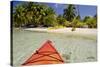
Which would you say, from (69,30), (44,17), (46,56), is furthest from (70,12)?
(46,56)

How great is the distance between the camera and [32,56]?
1.92 meters

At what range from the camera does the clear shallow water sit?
6.16 ft

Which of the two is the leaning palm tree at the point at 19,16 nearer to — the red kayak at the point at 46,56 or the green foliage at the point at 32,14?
the green foliage at the point at 32,14

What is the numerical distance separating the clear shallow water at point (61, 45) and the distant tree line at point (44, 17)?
3.7 inches

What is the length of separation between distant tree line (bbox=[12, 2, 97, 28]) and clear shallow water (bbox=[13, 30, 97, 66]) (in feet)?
0.31

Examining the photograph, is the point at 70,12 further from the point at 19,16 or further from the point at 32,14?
the point at 19,16

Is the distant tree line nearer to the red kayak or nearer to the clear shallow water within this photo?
the clear shallow water

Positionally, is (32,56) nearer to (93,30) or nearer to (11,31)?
(11,31)

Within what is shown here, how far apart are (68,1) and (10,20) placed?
24.9 inches

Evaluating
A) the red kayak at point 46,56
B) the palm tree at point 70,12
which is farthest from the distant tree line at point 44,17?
the red kayak at point 46,56

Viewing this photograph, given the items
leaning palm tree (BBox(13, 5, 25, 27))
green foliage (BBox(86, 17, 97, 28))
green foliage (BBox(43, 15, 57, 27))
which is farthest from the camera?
green foliage (BBox(86, 17, 97, 28))

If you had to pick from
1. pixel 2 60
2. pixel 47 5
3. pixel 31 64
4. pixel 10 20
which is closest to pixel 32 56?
pixel 31 64

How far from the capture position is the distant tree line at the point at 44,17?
1895 millimetres

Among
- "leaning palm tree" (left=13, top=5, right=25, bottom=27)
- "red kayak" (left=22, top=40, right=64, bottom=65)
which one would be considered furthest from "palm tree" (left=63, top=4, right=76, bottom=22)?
"leaning palm tree" (left=13, top=5, right=25, bottom=27)
